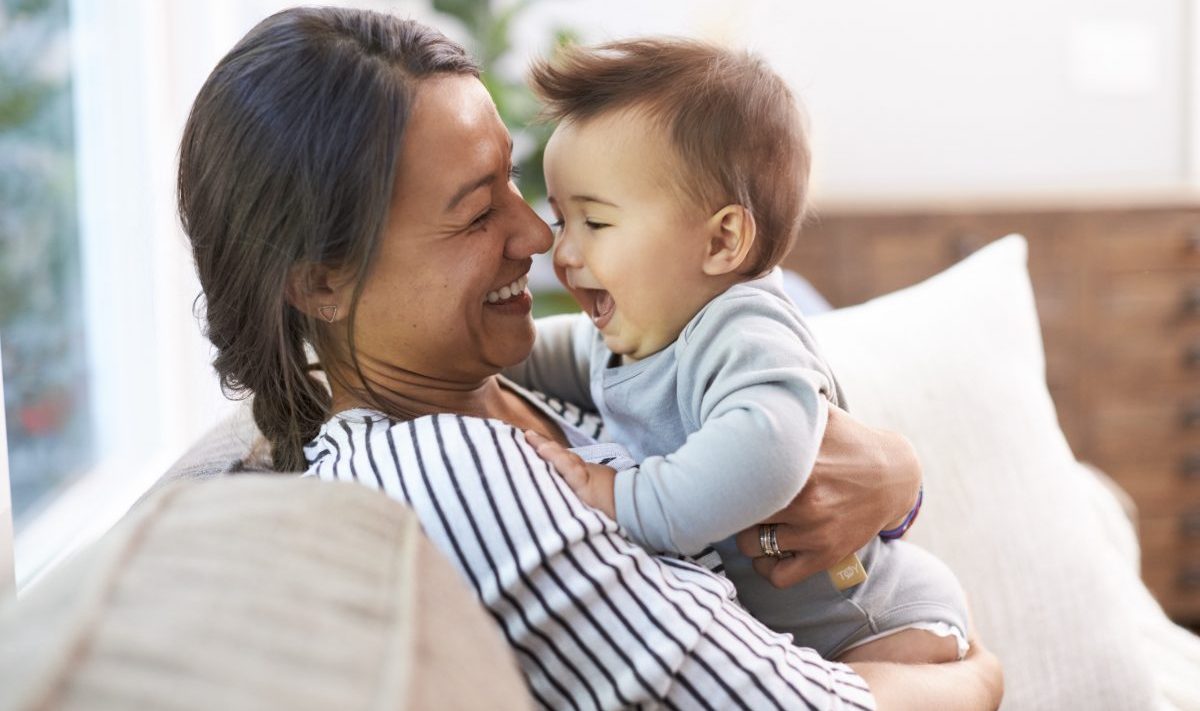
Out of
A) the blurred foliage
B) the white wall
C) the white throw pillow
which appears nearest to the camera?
the white throw pillow

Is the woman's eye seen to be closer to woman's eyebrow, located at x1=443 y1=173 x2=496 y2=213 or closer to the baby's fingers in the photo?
woman's eyebrow, located at x1=443 y1=173 x2=496 y2=213

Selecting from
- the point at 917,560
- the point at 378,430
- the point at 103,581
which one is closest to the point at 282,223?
the point at 378,430

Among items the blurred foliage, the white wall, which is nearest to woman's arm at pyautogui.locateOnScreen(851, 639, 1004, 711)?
the blurred foliage

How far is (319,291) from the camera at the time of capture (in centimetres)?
118

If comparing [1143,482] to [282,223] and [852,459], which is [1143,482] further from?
[282,223]

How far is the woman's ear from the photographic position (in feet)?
3.78

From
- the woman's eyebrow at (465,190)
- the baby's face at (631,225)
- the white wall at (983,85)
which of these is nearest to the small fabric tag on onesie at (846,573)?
the baby's face at (631,225)

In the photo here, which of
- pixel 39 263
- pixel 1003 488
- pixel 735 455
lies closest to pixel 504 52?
pixel 39 263

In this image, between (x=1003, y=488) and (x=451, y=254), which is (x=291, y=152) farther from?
(x=1003, y=488)

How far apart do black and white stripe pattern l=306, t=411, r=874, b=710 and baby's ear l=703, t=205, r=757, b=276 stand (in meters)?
0.31

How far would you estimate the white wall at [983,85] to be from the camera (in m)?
4.20

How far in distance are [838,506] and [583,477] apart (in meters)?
0.27

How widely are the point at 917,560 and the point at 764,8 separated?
3.11 metres

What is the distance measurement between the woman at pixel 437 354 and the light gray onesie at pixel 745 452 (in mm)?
46
